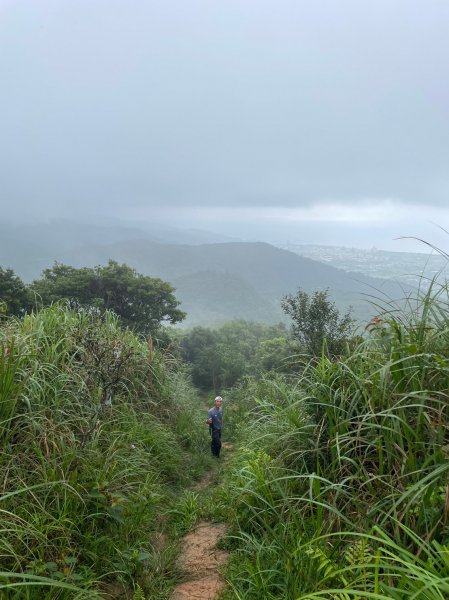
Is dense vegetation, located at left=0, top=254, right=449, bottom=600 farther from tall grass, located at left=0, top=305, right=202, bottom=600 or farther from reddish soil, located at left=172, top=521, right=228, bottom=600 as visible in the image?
reddish soil, located at left=172, top=521, right=228, bottom=600

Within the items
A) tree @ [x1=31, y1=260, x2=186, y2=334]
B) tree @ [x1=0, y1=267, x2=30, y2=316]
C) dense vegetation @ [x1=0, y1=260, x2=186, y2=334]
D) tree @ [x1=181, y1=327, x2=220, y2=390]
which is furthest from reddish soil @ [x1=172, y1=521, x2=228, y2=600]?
tree @ [x1=31, y1=260, x2=186, y2=334]

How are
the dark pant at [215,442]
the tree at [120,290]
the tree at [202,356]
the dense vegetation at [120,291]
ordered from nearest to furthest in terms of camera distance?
the dark pant at [215,442] < the dense vegetation at [120,291] < the tree at [120,290] < the tree at [202,356]

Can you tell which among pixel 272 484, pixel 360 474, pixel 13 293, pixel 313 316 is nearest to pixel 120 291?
pixel 13 293

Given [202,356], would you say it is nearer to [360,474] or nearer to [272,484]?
[272,484]

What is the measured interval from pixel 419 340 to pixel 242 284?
504ft

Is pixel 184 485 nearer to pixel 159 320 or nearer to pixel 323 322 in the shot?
pixel 323 322

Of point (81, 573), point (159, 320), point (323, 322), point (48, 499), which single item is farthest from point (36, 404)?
point (159, 320)

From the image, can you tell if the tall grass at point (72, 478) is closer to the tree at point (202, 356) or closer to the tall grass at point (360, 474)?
the tall grass at point (360, 474)

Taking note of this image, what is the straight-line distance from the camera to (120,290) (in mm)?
24141

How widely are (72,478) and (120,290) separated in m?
21.9

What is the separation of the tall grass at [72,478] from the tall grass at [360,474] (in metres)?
0.87

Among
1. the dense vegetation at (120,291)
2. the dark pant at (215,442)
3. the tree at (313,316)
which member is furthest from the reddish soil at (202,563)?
the dense vegetation at (120,291)

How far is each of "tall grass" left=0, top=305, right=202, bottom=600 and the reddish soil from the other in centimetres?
21

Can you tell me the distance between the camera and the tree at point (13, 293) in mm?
17484
